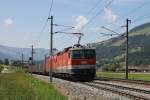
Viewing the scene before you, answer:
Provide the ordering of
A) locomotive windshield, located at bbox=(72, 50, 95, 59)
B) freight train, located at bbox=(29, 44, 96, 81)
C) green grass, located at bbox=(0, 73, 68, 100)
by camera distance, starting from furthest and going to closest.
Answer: locomotive windshield, located at bbox=(72, 50, 95, 59), freight train, located at bbox=(29, 44, 96, 81), green grass, located at bbox=(0, 73, 68, 100)

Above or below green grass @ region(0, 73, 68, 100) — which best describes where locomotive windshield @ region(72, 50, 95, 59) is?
above

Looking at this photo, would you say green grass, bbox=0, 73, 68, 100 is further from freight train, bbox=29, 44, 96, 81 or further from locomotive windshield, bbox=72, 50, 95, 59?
locomotive windshield, bbox=72, 50, 95, 59

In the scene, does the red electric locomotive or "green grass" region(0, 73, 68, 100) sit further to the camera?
the red electric locomotive

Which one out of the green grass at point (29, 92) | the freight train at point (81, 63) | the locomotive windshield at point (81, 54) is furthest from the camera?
the locomotive windshield at point (81, 54)

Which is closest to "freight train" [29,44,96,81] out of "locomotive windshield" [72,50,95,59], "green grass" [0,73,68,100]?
"locomotive windshield" [72,50,95,59]

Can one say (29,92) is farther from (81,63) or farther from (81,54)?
(81,54)

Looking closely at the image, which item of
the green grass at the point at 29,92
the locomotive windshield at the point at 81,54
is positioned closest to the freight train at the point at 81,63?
the locomotive windshield at the point at 81,54

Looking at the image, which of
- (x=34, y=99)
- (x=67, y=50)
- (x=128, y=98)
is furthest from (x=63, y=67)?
(x=34, y=99)

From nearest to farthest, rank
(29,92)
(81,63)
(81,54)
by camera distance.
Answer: (29,92) < (81,63) < (81,54)

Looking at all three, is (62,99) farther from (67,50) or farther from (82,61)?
(67,50)

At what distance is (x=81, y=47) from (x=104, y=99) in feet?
86.0

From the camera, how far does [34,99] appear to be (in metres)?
22.5

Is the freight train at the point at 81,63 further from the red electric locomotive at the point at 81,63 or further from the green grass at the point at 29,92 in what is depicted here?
the green grass at the point at 29,92

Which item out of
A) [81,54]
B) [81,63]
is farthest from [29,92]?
[81,54]
